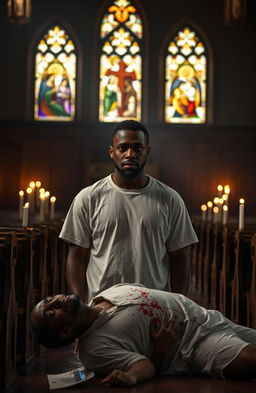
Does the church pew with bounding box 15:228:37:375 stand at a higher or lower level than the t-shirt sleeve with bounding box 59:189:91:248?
lower

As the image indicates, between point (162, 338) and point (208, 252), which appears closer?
point (162, 338)

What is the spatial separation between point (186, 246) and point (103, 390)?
3.55 feet

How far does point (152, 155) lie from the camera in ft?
51.0

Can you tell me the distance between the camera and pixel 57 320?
2498 mm

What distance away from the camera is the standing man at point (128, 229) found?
3.17 metres

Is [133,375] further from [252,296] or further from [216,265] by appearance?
[216,265]

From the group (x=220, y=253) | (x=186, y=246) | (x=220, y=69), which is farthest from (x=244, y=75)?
(x=186, y=246)

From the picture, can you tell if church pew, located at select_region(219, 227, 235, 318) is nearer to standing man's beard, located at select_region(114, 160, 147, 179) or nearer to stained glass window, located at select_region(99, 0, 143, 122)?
standing man's beard, located at select_region(114, 160, 147, 179)

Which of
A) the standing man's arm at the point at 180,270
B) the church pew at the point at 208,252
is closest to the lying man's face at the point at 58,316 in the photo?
the standing man's arm at the point at 180,270

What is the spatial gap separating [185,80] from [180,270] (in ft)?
43.2

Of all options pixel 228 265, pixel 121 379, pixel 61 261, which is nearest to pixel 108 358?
pixel 121 379

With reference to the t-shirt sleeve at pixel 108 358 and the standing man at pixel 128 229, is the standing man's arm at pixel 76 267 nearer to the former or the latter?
the standing man at pixel 128 229

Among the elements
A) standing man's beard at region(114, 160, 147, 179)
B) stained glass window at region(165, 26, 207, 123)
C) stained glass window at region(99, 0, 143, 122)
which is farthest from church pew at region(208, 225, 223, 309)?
stained glass window at region(99, 0, 143, 122)

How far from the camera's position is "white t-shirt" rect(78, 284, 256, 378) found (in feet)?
8.36
